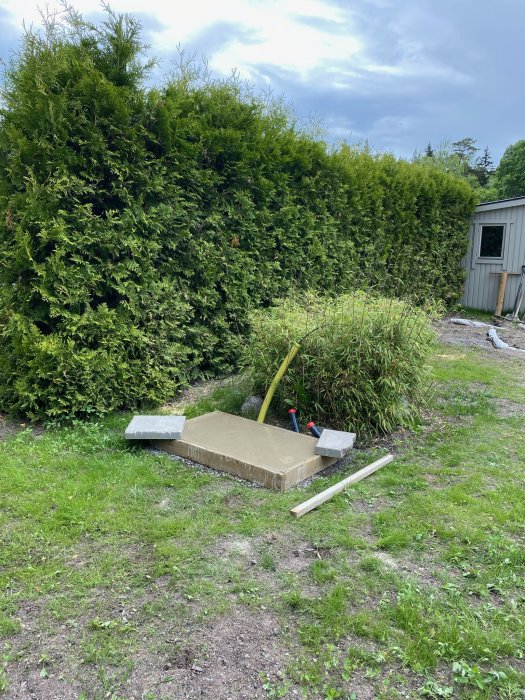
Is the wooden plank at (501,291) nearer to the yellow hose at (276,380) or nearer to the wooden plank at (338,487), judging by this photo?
the yellow hose at (276,380)

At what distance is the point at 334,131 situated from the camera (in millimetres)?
7703

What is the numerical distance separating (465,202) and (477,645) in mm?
10611

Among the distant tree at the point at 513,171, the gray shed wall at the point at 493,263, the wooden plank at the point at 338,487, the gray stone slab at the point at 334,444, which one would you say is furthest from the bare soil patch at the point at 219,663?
the distant tree at the point at 513,171

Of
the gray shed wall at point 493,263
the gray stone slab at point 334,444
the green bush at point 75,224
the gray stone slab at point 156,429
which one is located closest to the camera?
the gray stone slab at point 334,444

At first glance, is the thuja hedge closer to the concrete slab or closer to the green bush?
the green bush

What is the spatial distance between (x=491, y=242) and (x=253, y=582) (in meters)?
11.1

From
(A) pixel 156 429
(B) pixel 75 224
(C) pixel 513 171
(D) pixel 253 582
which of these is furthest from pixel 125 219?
(C) pixel 513 171

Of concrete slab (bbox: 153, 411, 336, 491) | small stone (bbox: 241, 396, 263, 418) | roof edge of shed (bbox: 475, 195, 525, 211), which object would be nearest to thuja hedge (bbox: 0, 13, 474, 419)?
small stone (bbox: 241, 396, 263, 418)

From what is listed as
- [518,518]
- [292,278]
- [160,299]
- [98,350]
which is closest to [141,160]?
[160,299]

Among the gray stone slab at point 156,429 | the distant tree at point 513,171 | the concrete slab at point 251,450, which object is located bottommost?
the concrete slab at point 251,450

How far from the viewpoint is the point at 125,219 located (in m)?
4.48

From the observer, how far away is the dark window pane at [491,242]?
11.2 metres

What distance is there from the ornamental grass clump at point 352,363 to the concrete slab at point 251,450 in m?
0.50

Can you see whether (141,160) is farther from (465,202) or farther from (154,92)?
(465,202)
